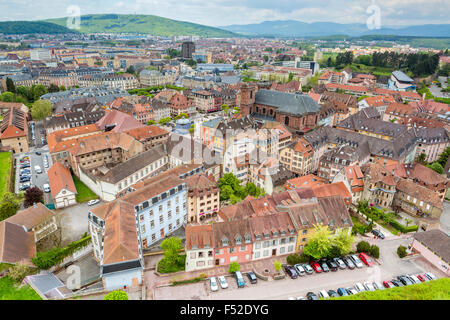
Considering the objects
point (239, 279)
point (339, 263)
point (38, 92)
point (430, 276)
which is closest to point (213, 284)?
point (239, 279)

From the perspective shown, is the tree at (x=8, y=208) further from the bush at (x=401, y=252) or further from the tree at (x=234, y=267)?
the bush at (x=401, y=252)

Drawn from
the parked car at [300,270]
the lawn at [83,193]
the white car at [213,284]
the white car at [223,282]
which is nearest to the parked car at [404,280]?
the parked car at [300,270]

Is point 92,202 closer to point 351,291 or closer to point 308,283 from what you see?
point 308,283

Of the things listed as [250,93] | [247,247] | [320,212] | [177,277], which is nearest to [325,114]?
[250,93]

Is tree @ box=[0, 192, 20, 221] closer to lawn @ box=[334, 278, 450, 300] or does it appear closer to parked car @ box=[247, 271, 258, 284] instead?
parked car @ box=[247, 271, 258, 284]

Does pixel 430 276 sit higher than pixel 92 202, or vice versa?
pixel 92 202

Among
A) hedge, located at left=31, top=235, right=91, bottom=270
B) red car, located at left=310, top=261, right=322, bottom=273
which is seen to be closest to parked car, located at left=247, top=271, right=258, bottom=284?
red car, located at left=310, top=261, right=322, bottom=273
